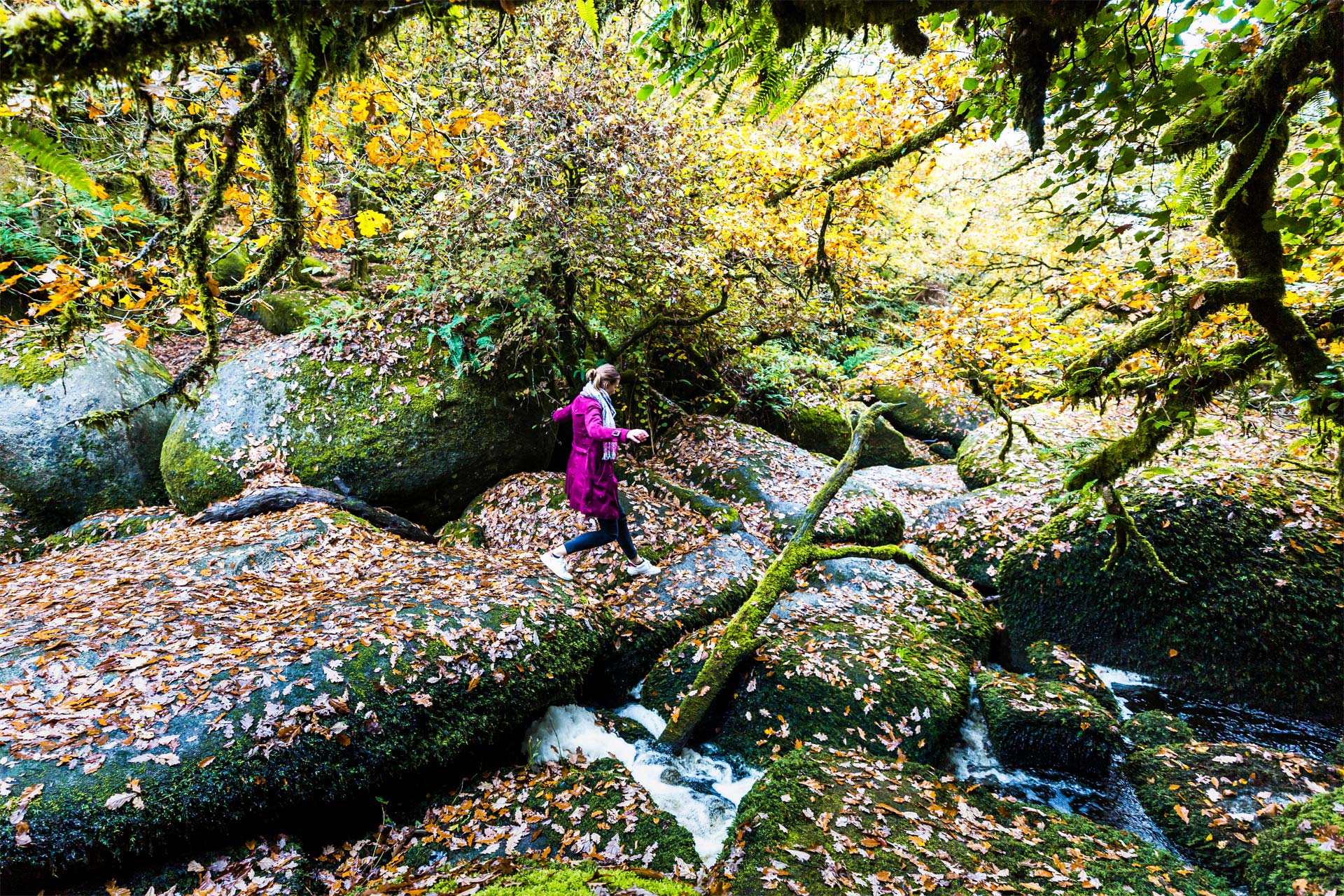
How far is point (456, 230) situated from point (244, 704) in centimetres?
615

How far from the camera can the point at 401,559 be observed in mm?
6934

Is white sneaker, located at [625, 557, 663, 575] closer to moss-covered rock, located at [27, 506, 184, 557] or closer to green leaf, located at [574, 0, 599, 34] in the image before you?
green leaf, located at [574, 0, 599, 34]

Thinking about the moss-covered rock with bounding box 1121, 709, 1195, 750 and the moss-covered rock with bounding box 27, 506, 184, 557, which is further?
the moss-covered rock with bounding box 27, 506, 184, 557

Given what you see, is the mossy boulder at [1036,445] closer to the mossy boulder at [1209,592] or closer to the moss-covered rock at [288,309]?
the mossy boulder at [1209,592]

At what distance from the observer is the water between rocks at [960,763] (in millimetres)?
5043

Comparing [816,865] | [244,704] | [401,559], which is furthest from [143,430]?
[816,865]

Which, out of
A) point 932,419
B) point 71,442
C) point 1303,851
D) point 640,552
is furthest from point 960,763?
point 71,442

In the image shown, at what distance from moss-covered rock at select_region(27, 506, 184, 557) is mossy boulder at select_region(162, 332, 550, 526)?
0.41m

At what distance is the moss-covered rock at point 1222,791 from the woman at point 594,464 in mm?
5527

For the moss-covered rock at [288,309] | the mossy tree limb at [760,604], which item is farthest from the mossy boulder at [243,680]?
the moss-covered rock at [288,309]

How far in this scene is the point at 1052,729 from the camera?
5504mm

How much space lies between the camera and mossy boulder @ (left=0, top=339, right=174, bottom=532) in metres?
8.61

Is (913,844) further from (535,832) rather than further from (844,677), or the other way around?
(535,832)

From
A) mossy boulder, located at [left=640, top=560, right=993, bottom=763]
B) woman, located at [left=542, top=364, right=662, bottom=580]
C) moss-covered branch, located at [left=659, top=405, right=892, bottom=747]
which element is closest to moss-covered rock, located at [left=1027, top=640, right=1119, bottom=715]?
mossy boulder, located at [left=640, top=560, right=993, bottom=763]
